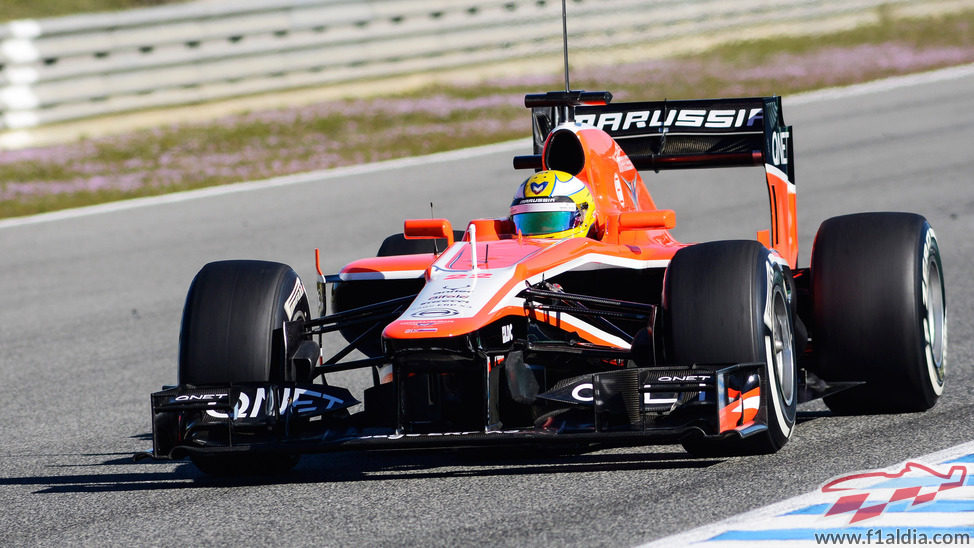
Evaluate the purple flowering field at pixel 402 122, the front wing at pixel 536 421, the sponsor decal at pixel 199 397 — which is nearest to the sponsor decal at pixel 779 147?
the front wing at pixel 536 421

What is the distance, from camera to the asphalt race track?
18.8 feet

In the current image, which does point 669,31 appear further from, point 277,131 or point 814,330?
point 814,330

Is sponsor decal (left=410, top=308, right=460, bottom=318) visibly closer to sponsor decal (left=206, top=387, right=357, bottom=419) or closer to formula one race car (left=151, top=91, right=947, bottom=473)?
formula one race car (left=151, top=91, right=947, bottom=473)

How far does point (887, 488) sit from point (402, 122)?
15.6 m

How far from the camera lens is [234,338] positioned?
22.1 ft

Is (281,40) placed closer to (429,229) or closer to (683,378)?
(429,229)

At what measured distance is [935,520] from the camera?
17.0 feet

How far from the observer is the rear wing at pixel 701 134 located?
330 inches

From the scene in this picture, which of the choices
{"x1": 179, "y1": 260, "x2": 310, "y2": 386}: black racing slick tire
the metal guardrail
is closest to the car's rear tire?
{"x1": 179, "y1": 260, "x2": 310, "y2": 386}: black racing slick tire

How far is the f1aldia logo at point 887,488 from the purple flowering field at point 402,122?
1278 centimetres

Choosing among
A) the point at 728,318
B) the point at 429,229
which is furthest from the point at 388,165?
the point at 728,318

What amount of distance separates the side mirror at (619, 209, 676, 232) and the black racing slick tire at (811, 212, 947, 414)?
0.72m

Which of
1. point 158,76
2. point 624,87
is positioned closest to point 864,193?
point 624,87

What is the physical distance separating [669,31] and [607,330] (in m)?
17.6
